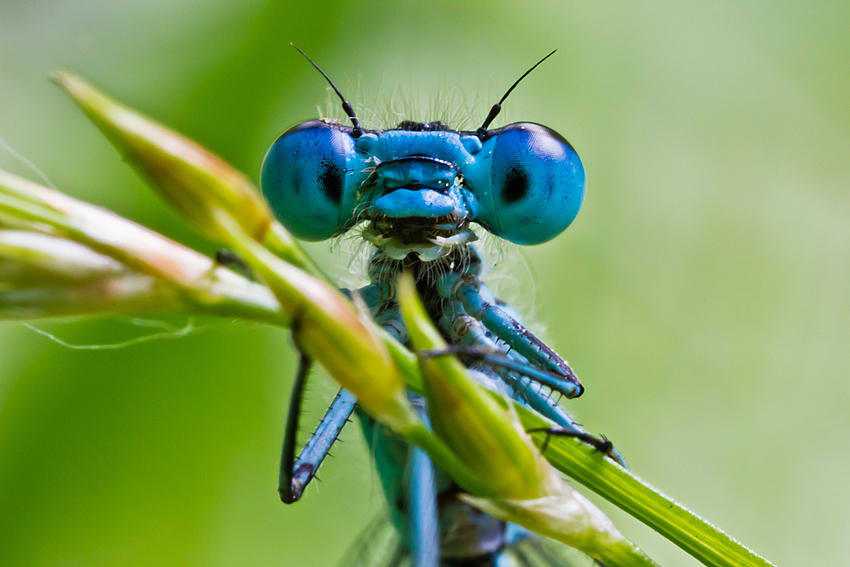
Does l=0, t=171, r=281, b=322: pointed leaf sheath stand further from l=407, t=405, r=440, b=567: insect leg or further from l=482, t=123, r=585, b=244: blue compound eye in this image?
l=482, t=123, r=585, b=244: blue compound eye

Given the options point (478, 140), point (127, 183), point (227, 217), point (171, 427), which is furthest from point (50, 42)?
point (227, 217)

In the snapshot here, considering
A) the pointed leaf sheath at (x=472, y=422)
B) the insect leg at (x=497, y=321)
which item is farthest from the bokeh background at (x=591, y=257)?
the pointed leaf sheath at (x=472, y=422)

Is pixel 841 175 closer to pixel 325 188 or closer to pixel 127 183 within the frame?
pixel 325 188

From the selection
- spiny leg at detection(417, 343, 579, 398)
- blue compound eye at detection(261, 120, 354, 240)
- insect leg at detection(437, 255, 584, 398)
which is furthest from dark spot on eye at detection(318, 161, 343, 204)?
spiny leg at detection(417, 343, 579, 398)

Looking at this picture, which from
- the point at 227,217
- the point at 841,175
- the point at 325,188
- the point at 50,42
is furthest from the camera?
the point at 841,175

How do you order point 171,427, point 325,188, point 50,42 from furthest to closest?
point 171,427, point 50,42, point 325,188

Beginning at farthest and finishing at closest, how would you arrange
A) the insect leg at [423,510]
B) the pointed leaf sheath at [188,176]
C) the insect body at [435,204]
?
the insect body at [435,204]
the insect leg at [423,510]
the pointed leaf sheath at [188,176]

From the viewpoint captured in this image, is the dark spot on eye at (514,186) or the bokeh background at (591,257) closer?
the dark spot on eye at (514,186)

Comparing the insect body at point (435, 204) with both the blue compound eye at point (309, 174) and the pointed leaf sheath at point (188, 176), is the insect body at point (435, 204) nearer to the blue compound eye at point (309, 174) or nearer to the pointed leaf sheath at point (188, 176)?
the blue compound eye at point (309, 174)
